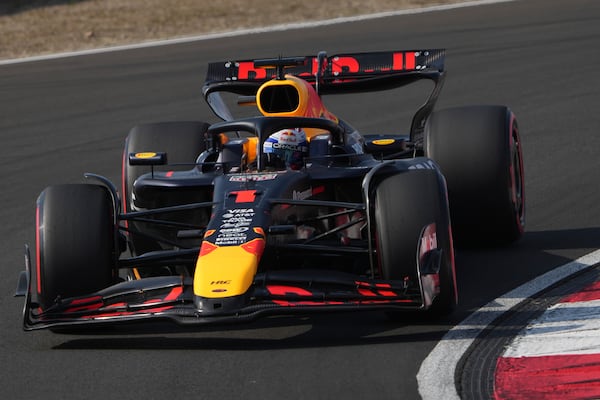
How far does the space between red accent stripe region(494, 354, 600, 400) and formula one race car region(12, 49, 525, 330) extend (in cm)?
74

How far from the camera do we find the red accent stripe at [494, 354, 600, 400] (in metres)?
5.87

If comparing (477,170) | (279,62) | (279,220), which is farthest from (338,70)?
(279,220)

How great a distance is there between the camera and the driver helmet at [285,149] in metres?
8.62

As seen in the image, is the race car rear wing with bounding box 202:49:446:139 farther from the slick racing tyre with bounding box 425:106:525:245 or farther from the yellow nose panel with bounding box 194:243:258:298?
the yellow nose panel with bounding box 194:243:258:298

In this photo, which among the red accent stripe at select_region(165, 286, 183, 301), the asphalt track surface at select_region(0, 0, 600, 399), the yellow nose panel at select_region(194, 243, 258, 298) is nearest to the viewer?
the asphalt track surface at select_region(0, 0, 600, 399)

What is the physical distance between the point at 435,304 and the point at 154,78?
12.1 meters

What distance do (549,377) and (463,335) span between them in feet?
2.90

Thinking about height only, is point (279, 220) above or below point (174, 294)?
above

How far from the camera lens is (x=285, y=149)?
864cm

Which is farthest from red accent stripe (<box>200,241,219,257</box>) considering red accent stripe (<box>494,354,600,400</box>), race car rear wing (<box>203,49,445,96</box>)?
race car rear wing (<box>203,49,445,96</box>)

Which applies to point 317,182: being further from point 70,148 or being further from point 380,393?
point 70,148

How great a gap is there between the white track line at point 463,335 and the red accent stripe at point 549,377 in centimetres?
24

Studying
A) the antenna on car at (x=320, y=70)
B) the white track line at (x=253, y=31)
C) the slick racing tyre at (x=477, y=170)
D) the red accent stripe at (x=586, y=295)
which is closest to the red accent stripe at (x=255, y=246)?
the red accent stripe at (x=586, y=295)

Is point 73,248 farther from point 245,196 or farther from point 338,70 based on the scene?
point 338,70
